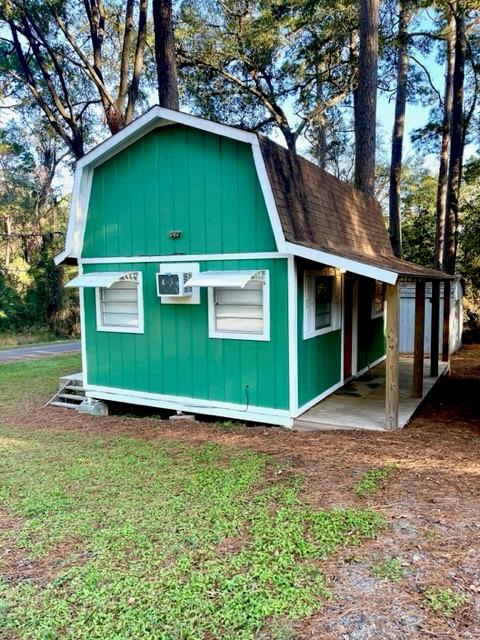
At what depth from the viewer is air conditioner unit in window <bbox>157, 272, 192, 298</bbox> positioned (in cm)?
654

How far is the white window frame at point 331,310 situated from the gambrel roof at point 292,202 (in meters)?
0.41

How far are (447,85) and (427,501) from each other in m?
15.9

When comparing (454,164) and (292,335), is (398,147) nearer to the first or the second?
(454,164)

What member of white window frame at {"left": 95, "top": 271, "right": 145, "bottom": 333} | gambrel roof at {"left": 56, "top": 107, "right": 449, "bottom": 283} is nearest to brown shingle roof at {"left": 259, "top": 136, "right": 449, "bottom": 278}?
gambrel roof at {"left": 56, "top": 107, "right": 449, "bottom": 283}

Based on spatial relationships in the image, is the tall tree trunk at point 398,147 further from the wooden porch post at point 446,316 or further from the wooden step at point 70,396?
the wooden step at point 70,396

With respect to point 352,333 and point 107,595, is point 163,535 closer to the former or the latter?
point 107,595

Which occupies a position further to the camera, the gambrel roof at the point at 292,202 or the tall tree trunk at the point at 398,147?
the tall tree trunk at the point at 398,147

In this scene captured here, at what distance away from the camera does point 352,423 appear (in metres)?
6.08

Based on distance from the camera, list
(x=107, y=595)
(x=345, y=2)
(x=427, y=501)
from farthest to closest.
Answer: (x=345, y=2) → (x=427, y=501) → (x=107, y=595)

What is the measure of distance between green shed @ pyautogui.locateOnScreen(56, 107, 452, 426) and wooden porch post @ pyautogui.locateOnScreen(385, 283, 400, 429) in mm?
246

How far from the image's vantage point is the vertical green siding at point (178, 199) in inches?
243

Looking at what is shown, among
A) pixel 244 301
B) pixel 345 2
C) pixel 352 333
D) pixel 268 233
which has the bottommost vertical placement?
pixel 352 333

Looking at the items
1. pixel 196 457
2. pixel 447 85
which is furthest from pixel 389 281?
pixel 447 85

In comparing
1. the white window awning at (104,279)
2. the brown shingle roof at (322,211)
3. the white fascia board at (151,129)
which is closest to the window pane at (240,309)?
the brown shingle roof at (322,211)
